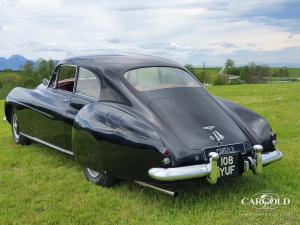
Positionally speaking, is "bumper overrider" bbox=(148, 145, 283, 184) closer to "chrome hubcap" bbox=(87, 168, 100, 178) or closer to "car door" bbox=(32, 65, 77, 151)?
"chrome hubcap" bbox=(87, 168, 100, 178)

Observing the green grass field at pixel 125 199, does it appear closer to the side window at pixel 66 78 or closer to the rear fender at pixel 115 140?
the rear fender at pixel 115 140

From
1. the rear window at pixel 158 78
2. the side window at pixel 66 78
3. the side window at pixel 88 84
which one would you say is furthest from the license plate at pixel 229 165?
the side window at pixel 66 78

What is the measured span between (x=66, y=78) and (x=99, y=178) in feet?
6.23

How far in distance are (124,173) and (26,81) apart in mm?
72697

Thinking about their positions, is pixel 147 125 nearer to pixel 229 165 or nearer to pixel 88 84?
pixel 229 165

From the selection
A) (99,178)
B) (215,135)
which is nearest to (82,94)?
(99,178)

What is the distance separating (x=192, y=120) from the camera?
474cm

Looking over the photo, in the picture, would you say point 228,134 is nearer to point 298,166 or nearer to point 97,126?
point 97,126

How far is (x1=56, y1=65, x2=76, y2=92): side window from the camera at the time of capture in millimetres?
6207

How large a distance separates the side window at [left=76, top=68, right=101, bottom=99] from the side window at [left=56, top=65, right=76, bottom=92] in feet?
0.91

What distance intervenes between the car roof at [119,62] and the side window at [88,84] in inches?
4.3

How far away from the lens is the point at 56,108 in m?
6.04

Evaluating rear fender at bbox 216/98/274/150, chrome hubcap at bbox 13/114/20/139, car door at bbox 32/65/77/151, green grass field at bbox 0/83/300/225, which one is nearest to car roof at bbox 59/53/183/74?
car door at bbox 32/65/77/151

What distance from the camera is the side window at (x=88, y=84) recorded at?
18.0 ft
